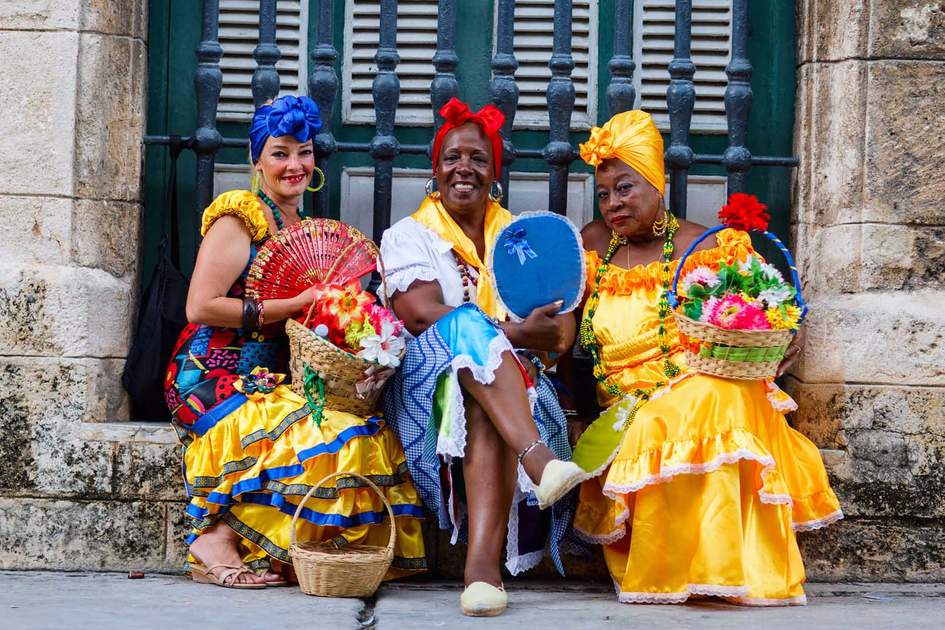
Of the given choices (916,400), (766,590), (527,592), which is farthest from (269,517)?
(916,400)

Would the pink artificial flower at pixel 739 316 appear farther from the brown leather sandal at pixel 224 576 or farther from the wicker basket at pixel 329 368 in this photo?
the brown leather sandal at pixel 224 576

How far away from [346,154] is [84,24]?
3.71 ft

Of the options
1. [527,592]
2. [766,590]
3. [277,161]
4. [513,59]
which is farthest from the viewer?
[513,59]

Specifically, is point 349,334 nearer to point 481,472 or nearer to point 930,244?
point 481,472

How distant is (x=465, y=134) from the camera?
4.54 m

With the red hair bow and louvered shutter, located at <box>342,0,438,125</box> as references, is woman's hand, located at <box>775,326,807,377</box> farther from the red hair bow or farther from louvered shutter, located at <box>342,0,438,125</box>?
louvered shutter, located at <box>342,0,438,125</box>

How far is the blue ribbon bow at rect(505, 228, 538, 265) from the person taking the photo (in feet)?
13.8

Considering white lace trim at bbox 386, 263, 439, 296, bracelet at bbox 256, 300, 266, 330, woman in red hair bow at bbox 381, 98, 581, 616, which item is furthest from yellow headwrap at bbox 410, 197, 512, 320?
bracelet at bbox 256, 300, 266, 330

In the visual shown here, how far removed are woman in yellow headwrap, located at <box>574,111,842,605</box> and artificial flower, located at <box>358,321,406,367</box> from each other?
0.76 meters

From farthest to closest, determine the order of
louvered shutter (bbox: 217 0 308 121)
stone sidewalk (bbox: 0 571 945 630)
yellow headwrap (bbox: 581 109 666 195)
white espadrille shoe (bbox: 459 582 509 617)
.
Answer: louvered shutter (bbox: 217 0 308 121) → yellow headwrap (bbox: 581 109 666 195) → white espadrille shoe (bbox: 459 582 509 617) → stone sidewalk (bbox: 0 571 945 630)

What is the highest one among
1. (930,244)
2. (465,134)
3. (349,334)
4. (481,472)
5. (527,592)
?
(465,134)

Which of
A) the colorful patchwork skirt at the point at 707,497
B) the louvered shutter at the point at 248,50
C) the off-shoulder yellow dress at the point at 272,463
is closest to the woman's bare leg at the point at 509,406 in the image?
the colorful patchwork skirt at the point at 707,497

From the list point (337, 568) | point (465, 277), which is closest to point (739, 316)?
point (465, 277)

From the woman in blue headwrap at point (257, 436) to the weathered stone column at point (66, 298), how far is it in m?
0.33
